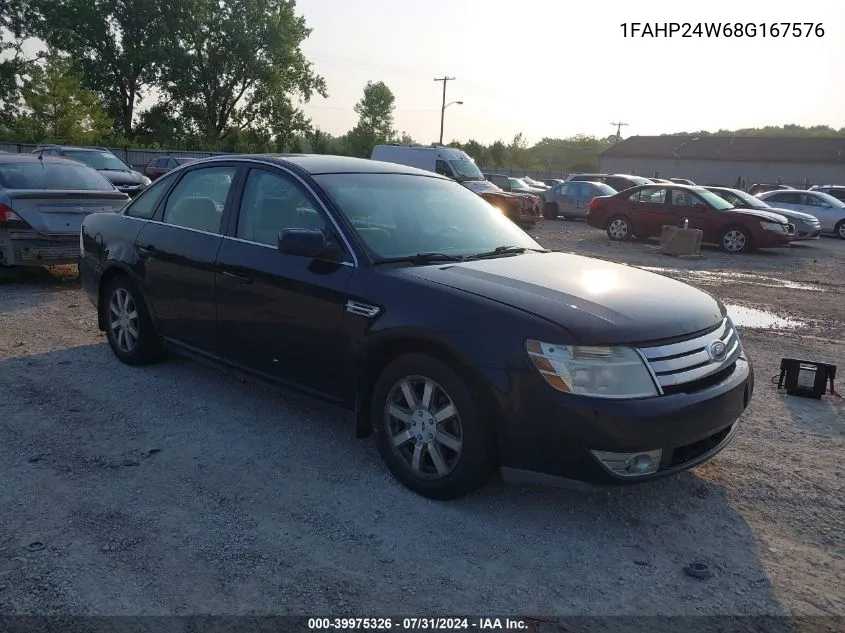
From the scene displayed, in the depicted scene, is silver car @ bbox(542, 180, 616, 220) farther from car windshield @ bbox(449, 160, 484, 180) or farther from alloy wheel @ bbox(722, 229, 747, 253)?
alloy wheel @ bbox(722, 229, 747, 253)

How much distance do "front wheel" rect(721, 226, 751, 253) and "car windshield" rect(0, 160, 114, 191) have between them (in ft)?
43.1

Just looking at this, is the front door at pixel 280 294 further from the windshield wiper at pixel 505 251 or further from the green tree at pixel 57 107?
the green tree at pixel 57 107

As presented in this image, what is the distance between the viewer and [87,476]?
12.6 ft

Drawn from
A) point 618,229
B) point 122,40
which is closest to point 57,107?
point 122,40

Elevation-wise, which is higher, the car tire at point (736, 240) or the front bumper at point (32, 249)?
the car tire at point (736, 240)

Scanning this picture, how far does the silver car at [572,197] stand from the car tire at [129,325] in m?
20.1

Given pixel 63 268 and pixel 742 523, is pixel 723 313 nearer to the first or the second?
pixel 742 523

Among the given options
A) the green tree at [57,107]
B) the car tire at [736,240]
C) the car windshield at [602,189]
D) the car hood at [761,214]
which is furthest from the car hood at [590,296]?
the green tree at [57,107]

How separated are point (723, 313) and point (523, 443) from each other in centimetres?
156

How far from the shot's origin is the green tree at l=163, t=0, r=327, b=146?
48.4 meters

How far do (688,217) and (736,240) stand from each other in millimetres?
1257

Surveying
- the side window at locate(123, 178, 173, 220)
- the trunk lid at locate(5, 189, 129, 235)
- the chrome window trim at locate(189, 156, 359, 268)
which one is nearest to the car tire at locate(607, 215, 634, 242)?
the trunk lid at locate(5, 189, 129, 235)

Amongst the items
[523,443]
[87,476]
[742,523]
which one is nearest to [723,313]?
[742,523]

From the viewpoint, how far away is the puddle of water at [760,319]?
836 cm
